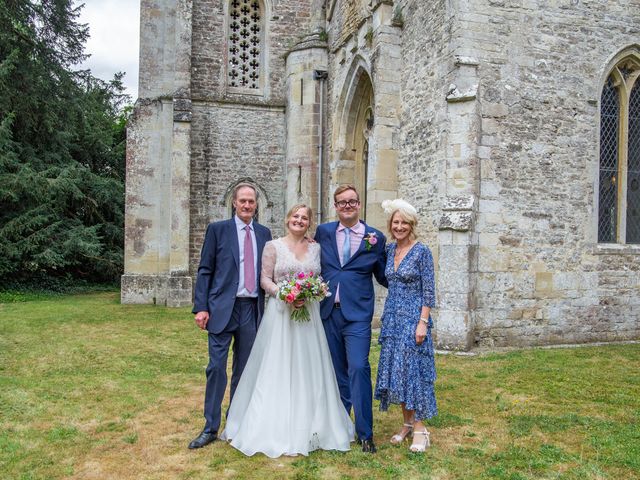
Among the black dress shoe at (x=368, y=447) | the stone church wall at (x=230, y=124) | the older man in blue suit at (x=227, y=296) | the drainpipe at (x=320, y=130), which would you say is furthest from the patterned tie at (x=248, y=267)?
the stone church wall at (x=230, y=124)

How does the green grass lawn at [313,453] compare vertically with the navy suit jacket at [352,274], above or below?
below

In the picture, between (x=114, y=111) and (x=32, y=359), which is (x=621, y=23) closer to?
(x=32, y=359)

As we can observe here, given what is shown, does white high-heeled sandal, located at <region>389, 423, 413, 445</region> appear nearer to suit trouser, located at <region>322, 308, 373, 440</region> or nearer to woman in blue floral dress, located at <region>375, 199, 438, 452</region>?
woman in blue floral dress, located at <region>375, 199, 438, 452</region>

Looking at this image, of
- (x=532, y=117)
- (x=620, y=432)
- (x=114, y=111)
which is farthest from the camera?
(x=114, y=111)

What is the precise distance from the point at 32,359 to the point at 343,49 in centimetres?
974

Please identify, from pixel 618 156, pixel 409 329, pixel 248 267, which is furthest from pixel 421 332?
pixel 618 156

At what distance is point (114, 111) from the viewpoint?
1210 inches

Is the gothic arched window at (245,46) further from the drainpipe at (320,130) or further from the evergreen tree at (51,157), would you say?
the evergreen tree at (51,157)

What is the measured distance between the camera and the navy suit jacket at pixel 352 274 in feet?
15.8

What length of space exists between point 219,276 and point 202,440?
1373mm

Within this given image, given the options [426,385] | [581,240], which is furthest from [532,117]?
[426,385]

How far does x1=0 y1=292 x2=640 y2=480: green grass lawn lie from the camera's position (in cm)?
432

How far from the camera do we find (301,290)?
462 centimetres

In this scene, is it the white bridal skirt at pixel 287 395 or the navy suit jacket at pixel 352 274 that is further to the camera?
the navy suit jacket at pixel 352 274
